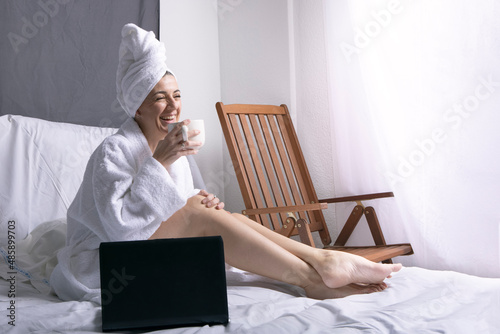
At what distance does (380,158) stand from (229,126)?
2.27ft

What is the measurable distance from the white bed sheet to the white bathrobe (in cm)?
11

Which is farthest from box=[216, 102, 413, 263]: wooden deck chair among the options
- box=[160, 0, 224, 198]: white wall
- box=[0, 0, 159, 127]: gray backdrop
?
box=[0, 0, 159, 127]: gray backdrop

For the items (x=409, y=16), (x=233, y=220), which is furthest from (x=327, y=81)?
(x=233, y=220)

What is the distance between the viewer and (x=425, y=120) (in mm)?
2254

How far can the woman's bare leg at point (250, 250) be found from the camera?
1468 millimetres

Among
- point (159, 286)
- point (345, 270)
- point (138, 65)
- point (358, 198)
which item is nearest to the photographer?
point (159, 286)

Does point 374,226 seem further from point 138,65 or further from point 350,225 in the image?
point 138,65

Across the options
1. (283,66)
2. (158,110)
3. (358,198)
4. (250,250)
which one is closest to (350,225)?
(358,198)

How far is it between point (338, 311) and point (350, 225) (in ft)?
4.25

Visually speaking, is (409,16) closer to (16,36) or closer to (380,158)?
(380,158)

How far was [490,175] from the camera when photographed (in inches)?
81.6

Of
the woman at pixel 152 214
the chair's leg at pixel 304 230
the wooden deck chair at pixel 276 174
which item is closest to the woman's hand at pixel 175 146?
the woman at pixel 152 214

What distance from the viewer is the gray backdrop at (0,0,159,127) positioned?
83.5 inches

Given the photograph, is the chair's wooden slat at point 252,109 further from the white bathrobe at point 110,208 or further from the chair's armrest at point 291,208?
the white bathrobe at point 110,208
